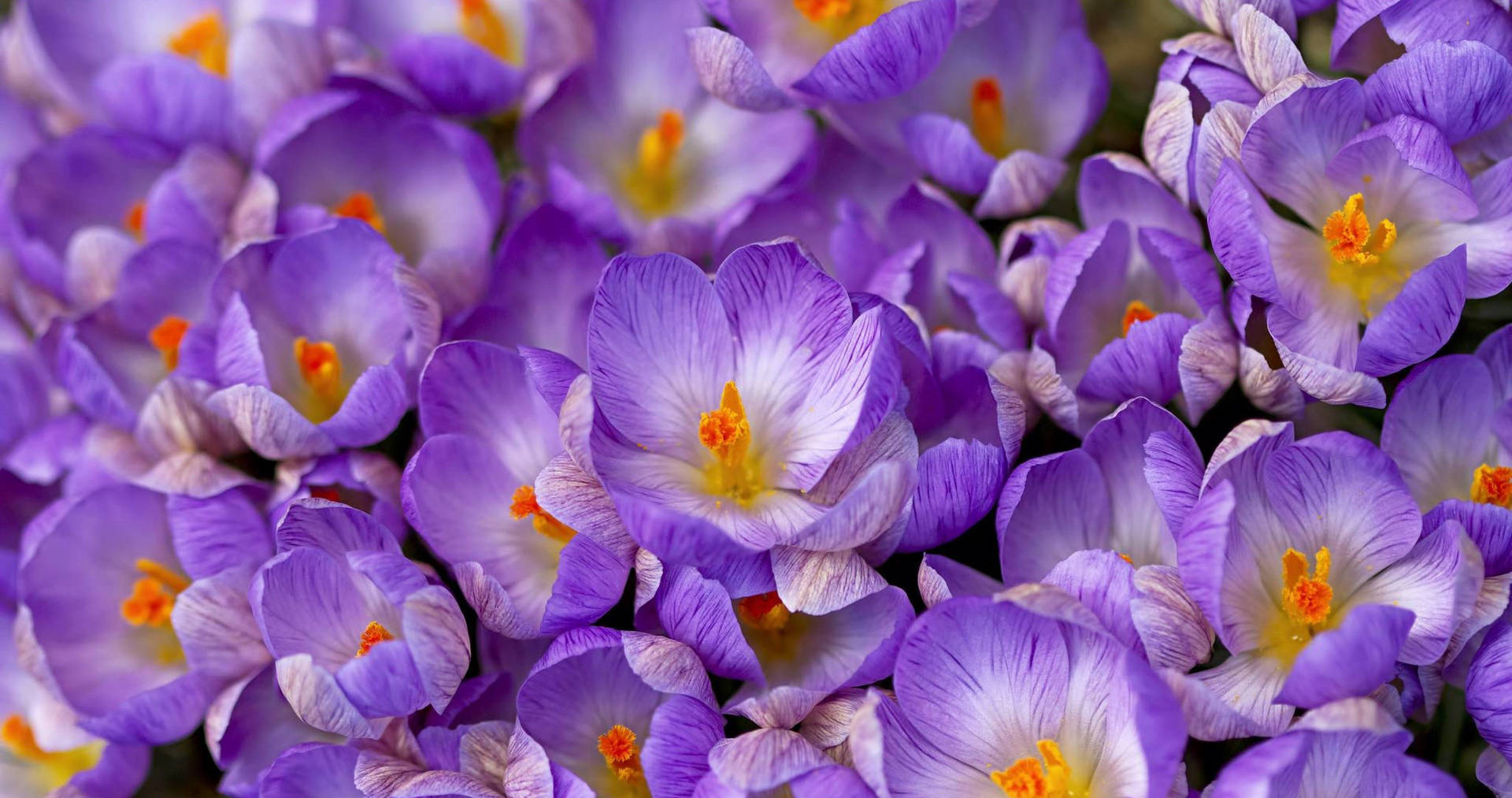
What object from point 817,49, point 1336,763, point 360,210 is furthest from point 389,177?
point 1336,763

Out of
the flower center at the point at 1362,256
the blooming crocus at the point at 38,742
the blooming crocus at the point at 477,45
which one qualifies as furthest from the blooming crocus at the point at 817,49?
the blooming crocus at the point at 38,742

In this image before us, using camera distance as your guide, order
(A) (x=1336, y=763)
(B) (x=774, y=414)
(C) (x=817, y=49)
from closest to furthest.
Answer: (A) (x=1336, y=763), (B) (x=774, y=414), (C) (x=817, y=49)

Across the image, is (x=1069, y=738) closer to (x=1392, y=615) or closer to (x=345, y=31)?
(x=1392, y=615)

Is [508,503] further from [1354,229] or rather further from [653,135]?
[1354,229]

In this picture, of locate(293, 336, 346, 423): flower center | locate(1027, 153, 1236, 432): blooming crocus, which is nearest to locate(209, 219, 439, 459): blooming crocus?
locate(293, 336, 346, 423): flower center

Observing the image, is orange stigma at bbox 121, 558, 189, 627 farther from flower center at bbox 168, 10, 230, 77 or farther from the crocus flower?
flower center at bbox 168, 10, 230, 77

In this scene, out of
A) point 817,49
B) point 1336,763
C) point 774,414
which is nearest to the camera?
point 1336,763
